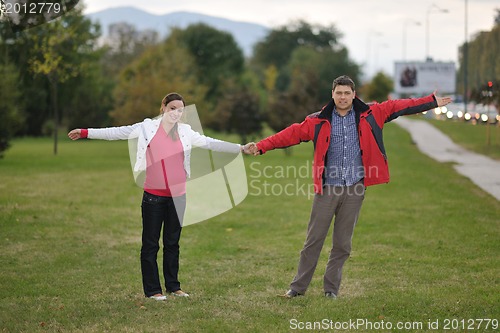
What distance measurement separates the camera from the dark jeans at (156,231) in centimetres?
814

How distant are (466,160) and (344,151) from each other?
1006 inches

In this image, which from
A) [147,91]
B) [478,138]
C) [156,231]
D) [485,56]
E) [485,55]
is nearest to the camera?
[156,231]

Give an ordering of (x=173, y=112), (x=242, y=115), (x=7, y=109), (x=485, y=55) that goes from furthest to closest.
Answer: (x=485, y=55) → (x=242, y=115) → (x=7, y=109) → (x=173, y=112)

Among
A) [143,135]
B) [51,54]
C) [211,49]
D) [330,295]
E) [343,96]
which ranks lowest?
[330,295]

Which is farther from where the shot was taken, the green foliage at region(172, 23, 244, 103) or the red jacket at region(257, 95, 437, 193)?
the green foliage at region(172, 23, 244, 103)

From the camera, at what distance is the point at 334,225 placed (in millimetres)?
8117

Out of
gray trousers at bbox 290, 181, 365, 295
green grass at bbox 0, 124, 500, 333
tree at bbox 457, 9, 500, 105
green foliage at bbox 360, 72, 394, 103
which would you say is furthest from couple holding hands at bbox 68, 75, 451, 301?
green foliage at bbox 360, 72, 394, 103

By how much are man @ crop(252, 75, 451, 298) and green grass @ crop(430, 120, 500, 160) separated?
25677 mm

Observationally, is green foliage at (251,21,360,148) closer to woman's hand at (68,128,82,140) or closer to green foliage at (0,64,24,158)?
green foliage at (0,64,24,158)

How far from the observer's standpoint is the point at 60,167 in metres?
30.8

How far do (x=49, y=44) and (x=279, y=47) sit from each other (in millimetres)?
104573

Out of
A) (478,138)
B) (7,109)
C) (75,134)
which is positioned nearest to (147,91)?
(7,109)

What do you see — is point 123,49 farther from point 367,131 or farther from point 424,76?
point 367,131

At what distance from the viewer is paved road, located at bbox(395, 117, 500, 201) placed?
2270 centimetres
